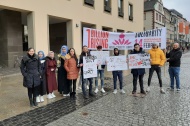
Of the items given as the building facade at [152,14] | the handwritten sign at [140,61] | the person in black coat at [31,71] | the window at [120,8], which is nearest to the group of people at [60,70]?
the person in black coat at [31,71]

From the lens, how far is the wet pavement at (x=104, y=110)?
4.64 m

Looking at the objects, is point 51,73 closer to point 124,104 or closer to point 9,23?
point 124,104

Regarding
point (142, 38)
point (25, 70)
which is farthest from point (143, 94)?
point (25, 70)

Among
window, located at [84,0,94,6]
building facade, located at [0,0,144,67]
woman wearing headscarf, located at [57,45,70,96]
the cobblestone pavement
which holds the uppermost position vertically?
window, located at [84,0,94,6]

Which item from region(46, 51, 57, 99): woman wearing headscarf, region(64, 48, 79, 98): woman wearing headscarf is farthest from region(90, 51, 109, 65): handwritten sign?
region(46, 51, 57, 99): woman wearing headscarf

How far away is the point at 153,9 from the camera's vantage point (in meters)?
50.7

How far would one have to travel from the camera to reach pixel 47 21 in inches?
518

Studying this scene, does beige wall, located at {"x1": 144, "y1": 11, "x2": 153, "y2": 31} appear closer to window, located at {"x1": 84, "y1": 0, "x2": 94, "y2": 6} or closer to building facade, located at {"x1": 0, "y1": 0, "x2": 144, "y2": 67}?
building facade, located at {"x1": 0, "y1": 0, "x2": 144, "y2": 67}

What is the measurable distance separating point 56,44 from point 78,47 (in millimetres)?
4496

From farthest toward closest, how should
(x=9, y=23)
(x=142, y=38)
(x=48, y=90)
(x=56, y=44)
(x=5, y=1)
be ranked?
(x=56, y=44)
(x=9, y=23)
(x=5, y=1)
(x=142, y=38)
(x=48, y=90)

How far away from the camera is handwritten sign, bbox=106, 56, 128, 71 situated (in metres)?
7.39

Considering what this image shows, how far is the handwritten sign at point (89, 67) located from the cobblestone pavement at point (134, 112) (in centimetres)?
90

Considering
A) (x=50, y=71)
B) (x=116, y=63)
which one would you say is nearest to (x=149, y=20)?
(x=116, y=63)

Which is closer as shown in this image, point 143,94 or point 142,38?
point 143,94
